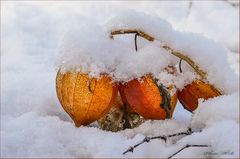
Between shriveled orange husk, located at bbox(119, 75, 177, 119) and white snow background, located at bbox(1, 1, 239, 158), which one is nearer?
white snow background, located at bbox(1, 1, 239, 158)

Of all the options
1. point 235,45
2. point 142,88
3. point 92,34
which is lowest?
point 235,45

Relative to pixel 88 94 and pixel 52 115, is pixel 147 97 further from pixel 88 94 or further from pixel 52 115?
pixel 52 115

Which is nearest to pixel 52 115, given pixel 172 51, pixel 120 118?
pixel 120 118

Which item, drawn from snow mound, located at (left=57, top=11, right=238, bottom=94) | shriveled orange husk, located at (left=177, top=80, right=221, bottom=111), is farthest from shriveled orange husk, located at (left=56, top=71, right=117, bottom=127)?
shriveled orange husk, located at (left=177, top=80, right=221, bottom=111)

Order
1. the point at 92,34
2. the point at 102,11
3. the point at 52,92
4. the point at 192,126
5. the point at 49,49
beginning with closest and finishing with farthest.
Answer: the point at 192,126 < the point at 92,34 < the point at 52,92 < the point at 49,49 < the point at 102,11

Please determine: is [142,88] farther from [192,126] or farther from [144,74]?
[192,126]

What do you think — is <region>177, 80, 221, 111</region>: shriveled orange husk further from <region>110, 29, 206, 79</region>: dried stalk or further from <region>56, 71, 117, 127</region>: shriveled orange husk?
<region>56, 71, 117, 127</region>: shriveled orange husk

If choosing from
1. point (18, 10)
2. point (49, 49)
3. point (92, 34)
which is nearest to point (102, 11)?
point (18, 10)
